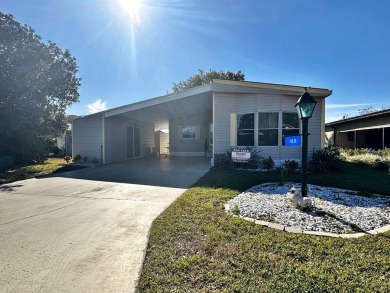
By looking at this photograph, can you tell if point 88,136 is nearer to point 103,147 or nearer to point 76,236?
point 103,147

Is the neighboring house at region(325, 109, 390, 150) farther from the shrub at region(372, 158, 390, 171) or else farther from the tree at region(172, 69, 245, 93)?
the tree at region(172, 69, 245, 93)

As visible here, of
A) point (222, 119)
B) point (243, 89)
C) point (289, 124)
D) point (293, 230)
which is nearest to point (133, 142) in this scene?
point (222, 119)

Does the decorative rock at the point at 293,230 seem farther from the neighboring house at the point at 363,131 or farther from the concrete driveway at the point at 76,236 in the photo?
the neighboring house at the point at 363,131

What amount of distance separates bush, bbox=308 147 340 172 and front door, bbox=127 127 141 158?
11.4m

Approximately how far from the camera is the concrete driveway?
7.87ft

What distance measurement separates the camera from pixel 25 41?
531 inches

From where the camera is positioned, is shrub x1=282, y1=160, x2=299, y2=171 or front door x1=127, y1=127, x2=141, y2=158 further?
front door x1=127, y1=127, x2=141, y2=158

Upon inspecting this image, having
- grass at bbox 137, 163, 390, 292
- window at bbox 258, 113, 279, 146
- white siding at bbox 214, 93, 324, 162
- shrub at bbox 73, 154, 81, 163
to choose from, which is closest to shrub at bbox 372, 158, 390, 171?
white siding at bbox 214, 93, 324, 162

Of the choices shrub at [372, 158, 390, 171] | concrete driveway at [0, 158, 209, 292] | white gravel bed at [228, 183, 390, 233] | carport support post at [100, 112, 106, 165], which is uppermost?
carport support post at [100, 112, 106, 165]

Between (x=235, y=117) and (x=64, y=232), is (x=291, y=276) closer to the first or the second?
(x=64, y=232)

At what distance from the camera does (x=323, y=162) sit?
29.9ft

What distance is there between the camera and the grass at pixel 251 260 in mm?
2203

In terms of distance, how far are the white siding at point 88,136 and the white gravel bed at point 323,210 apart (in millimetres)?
10171

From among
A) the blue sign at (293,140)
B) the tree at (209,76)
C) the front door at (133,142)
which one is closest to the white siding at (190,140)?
the front door at (133,142)
